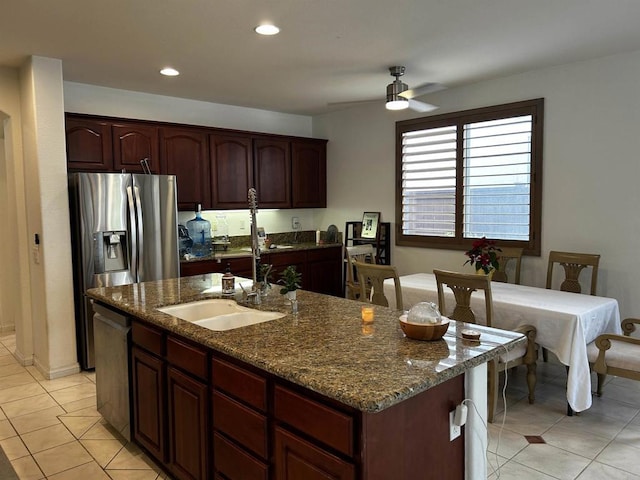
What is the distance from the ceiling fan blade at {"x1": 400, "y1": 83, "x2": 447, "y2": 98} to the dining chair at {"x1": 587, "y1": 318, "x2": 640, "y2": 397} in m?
2.15

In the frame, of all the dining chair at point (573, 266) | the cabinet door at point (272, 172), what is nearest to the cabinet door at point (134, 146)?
the cabinet door at point (272, 172)

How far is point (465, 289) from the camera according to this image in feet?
10.9

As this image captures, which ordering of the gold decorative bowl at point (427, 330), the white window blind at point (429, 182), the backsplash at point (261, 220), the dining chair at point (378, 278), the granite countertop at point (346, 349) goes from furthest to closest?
the backsplash at point (261, 220) < the white window blind at point (429, 182) < the dining chair at point (378, 278) < the gold decorative bowl at point (427, 330) < the granite countertop at point (346, 349)

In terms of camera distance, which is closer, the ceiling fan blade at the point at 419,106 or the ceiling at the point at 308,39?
the ceiling at the point at 308,39

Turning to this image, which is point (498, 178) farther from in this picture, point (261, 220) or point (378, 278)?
point (261, 220)

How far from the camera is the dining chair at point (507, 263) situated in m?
4.43

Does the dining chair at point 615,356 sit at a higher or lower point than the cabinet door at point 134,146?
lower

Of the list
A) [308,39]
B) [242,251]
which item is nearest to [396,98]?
[308,39]

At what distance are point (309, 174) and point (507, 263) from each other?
2.85 metres

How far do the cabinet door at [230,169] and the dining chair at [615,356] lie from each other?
3.87 meters

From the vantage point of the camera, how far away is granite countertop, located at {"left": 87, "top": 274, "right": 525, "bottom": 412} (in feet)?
4.96

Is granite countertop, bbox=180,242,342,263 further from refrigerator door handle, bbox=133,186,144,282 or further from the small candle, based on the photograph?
the small candle

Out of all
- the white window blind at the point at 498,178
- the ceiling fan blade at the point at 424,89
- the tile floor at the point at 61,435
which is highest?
the ceiling fan blade at the point at 424,89

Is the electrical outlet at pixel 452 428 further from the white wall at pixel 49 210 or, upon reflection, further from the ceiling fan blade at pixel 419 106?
the white wall at pixel 49 210
